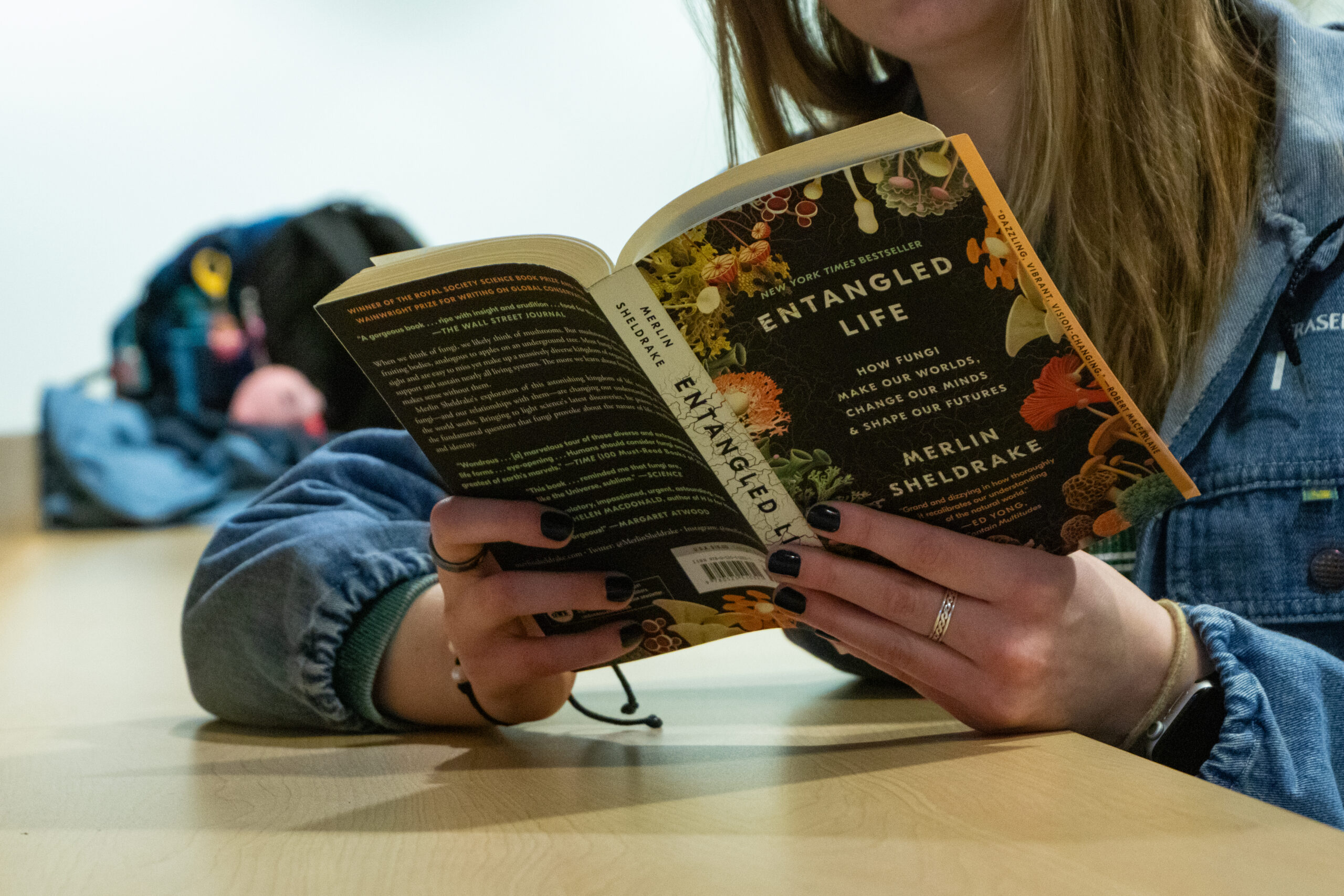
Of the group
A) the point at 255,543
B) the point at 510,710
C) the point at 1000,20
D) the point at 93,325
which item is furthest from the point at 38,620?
the point at 93,325

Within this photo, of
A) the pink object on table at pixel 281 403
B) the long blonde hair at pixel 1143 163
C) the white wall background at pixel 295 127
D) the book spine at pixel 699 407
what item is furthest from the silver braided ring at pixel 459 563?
the white wall background at pixel 295 127

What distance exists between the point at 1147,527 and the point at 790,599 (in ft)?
0.98

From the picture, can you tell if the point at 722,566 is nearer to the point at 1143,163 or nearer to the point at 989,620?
the point at 989,620

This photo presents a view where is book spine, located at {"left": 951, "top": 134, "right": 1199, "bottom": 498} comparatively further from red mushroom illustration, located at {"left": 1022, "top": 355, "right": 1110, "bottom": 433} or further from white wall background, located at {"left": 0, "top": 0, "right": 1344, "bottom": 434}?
white wall background, located at {"left": 0, "top": 0, "right": 1344, "bottom": 434}

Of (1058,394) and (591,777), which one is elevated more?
(1058,394)

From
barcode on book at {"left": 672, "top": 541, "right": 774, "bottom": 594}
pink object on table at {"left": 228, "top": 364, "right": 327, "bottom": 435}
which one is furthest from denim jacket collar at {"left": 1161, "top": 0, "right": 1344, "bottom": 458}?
pink object on table at {"left": 228, "top": 364, "right": 327, "bottom": 435}

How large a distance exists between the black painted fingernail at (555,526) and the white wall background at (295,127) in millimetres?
2171

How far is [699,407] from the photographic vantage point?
464 millimetres

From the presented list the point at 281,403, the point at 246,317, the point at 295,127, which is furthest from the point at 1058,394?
the point at 295,127

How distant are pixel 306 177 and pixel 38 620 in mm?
1845

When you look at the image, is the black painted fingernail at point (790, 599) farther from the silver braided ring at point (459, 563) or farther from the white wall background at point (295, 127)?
the white wall background at point (295, 127)

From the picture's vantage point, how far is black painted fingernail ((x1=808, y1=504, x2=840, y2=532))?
0.48 m

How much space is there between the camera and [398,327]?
48 centimetres

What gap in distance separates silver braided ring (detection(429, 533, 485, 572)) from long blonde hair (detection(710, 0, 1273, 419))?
15.5 inches
